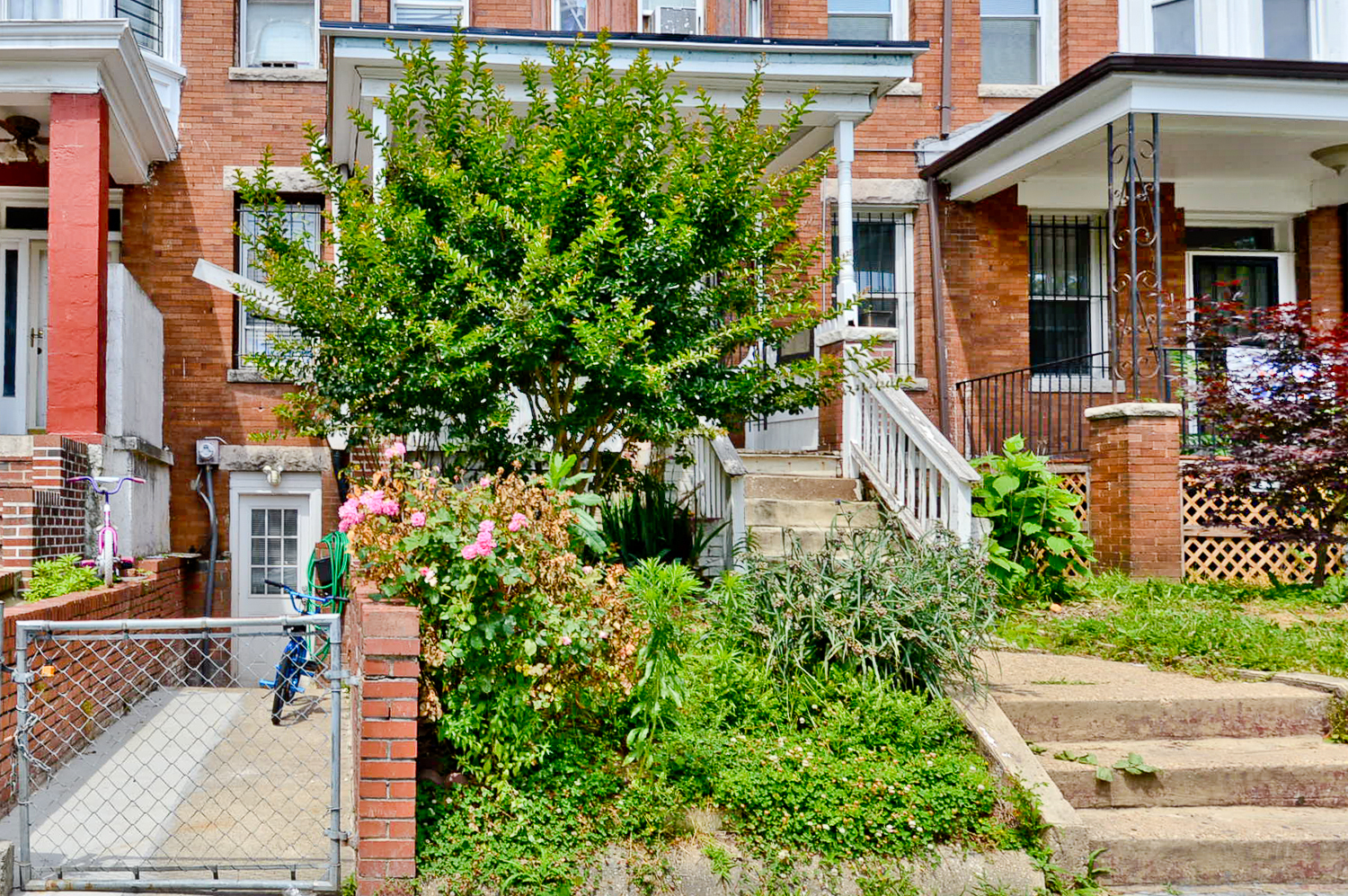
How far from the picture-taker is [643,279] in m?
7.30

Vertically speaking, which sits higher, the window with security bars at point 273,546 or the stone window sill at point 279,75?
the stone window sill at point 279,75

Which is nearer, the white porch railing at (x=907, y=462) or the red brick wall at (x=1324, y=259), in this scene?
the white porch railing at (x=907, y=462)

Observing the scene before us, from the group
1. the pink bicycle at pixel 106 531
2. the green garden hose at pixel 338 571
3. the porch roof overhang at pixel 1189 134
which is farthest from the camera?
the porch roof overhang at pixel 1189 134

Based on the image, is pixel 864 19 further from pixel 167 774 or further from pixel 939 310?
pixel 167 774

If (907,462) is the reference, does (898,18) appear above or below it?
above

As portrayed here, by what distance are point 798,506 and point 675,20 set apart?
268 inches

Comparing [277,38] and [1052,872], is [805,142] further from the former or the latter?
[1052,872]

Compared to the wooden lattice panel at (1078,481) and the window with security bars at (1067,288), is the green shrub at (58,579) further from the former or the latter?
the window with security bars at (1067,288)

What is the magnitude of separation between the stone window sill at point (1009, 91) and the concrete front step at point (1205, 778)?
9.65m

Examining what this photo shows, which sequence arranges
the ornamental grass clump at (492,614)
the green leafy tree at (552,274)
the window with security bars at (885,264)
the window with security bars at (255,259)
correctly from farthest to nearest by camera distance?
1. the window with security bars at (885,264)
2. the window with security bars at (255,259)
3. the green leafy tree at (552,274)
4. the ornamental grass clump at (492,614)

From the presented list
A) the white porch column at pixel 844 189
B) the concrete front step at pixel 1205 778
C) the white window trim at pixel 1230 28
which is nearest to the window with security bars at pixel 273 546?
the white porch column at pixel 844 189

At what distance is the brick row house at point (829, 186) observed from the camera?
9.99 metres

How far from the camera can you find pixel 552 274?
6.91m

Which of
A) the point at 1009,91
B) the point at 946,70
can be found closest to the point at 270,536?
the point at 946,70
